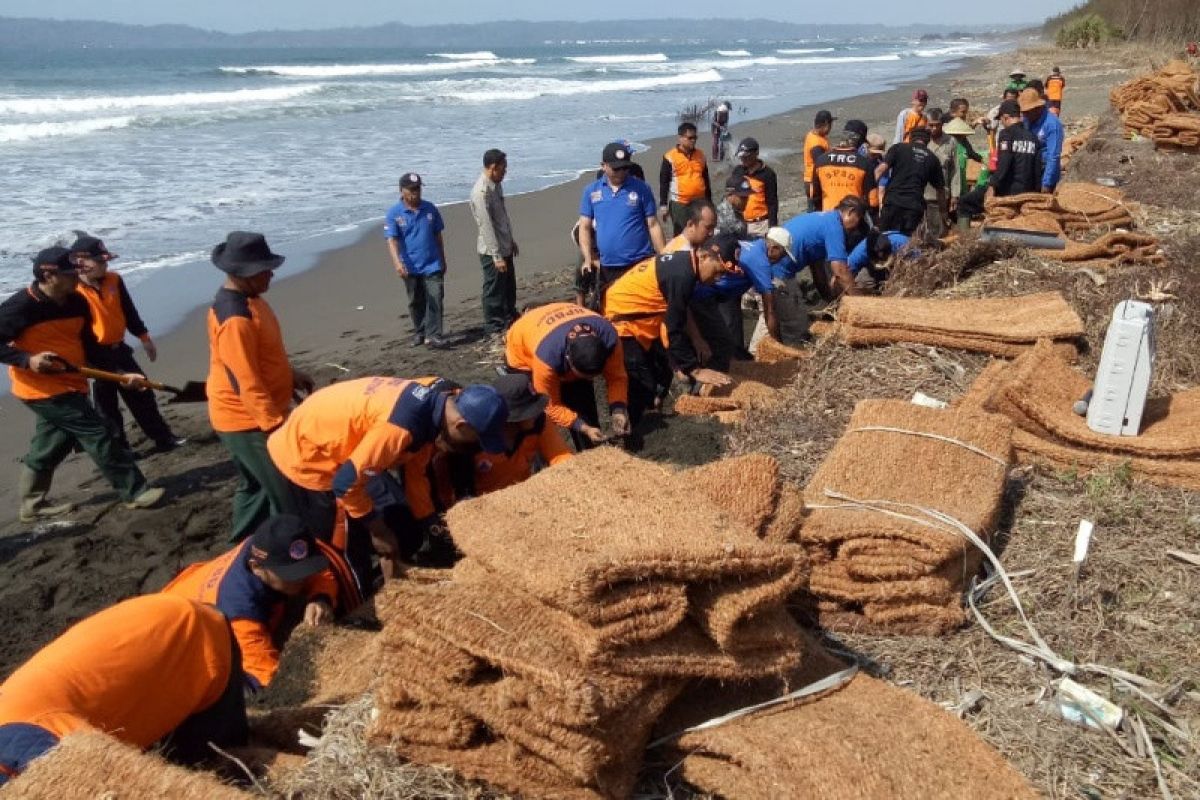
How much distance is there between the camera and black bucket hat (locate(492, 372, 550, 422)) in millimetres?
4551

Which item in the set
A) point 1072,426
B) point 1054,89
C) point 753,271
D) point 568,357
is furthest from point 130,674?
point 1054,89

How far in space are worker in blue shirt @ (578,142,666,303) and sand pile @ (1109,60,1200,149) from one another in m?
8.83

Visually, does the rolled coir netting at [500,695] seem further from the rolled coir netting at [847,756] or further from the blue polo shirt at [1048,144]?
the blue polo shirt at [1048,144]

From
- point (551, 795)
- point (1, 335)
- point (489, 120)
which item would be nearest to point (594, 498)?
point (551, 795)

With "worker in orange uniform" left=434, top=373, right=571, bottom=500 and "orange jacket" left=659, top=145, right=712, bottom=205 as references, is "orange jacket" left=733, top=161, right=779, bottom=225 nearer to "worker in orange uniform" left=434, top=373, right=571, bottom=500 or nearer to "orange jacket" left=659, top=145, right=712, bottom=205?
"orange jacket" left=659, top=145, right=712, bottom=205

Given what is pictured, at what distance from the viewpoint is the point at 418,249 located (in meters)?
9.19

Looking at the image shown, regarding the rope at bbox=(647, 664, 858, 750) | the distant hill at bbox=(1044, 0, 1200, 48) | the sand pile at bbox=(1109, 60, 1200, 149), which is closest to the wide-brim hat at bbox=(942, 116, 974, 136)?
the sand pile at bbox=(1109, 60, 1200, 149)

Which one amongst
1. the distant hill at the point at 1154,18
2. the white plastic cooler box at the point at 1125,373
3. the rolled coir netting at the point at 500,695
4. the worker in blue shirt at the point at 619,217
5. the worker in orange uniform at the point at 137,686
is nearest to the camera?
the rolled coir netting at the point at 500,695

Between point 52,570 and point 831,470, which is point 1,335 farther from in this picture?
point 831,470

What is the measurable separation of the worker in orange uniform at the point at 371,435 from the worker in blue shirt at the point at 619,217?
4.16 metres

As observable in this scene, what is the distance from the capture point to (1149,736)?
8.87ft

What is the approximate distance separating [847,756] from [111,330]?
605 centimetres

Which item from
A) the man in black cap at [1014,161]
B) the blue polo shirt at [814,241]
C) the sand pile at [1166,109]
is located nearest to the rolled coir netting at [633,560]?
the blue polo shirt at [814,241]

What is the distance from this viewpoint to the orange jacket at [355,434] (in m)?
4.09
